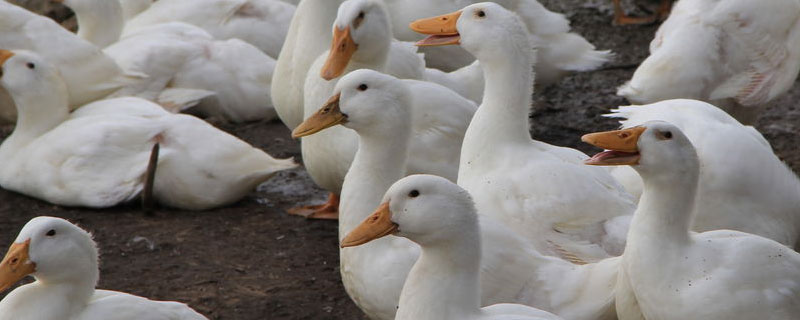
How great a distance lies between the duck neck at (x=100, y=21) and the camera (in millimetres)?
8930

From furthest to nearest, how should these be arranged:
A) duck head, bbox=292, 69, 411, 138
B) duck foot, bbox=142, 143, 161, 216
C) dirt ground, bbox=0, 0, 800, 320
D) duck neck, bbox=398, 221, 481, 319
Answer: duck foot, bbox=142, 143, 161, 216, dirt ground, bbox=0, 0, 800, 320, duck head, bbox=292, 69, 411, 138, duck neck, bbox=398, 221, 481, 319

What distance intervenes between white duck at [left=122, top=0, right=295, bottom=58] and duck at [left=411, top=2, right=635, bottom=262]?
315 cm

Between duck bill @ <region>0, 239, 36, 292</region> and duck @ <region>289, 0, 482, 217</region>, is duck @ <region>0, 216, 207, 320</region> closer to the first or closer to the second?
duck bill @ <region>0, 239, 36, 292</region>

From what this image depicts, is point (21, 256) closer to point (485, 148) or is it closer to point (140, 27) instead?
point (485, 148)

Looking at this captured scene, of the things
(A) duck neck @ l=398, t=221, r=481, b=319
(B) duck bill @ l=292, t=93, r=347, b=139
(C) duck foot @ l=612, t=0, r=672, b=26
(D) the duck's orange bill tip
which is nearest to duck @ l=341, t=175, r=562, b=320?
(A) duck neck @ l=398, t=221, r=481, b=319

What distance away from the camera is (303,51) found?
7.76m

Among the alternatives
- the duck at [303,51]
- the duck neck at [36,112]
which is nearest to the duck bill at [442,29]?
the duck at [303,51]

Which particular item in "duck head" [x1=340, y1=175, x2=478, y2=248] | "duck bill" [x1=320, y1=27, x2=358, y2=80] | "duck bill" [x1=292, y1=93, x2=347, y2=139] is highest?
"duck head" [x1=340, y1=175, x2=478, y2=248]

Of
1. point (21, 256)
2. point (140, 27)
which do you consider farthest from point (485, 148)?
point (140, 27)

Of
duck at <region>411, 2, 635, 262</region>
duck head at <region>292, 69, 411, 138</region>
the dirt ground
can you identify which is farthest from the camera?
the dirt ground

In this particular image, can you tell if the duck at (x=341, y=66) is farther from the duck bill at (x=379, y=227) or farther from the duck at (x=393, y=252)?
the duck bill at (x=379, y=227)

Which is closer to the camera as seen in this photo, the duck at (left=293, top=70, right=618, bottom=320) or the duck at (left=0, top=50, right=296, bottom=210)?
the duck at (left=293, top=70, right=618, bottom=320)

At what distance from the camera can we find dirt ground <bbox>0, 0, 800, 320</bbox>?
640cm

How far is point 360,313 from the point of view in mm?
6242
